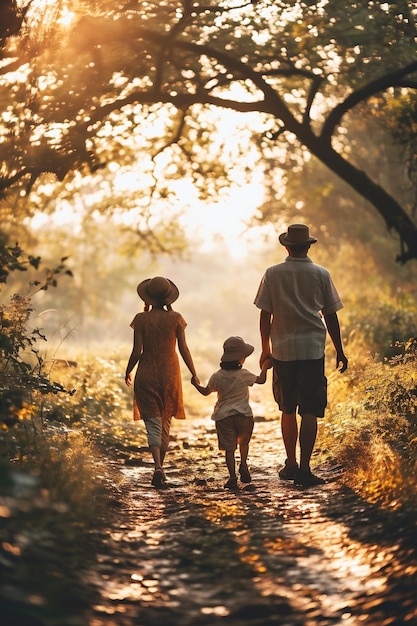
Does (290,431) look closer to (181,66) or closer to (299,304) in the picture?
(299,304)

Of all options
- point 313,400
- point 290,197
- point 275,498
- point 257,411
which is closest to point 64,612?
point 275,498

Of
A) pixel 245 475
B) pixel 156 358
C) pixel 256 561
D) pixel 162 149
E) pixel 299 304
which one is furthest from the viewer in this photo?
pixel 162 149

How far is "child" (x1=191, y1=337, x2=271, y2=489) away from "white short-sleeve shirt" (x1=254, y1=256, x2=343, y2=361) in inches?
14.5

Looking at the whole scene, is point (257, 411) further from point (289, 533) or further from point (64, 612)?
point (64, 612)

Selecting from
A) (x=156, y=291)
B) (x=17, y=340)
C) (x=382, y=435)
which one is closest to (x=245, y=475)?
(x=382, y=435)

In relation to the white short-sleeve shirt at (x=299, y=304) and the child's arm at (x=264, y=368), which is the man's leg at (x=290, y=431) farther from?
the white short-sleeve shirt at (x=299, y=304)

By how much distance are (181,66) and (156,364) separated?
587 cm

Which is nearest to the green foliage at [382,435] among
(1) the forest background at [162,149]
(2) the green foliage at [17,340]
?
(1) the forest background at [162,149]

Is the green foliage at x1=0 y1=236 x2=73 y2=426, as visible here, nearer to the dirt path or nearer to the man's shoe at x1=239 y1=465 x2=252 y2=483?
the dirt path

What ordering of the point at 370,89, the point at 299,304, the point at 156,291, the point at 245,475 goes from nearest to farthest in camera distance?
the point at 299,304 < the point at 245,475 < the point at 156,291 < the point at 370,89

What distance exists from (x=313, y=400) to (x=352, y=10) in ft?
19.7

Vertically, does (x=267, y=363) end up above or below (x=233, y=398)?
above

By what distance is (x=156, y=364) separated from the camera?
8.34 meters

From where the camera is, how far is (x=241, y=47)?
1199 centimetres
